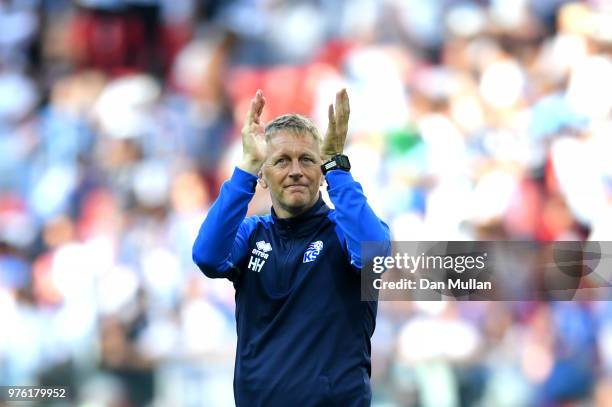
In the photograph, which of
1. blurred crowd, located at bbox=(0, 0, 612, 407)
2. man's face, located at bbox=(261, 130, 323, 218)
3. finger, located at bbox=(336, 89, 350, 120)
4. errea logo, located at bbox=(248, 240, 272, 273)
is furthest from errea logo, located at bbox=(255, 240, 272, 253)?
blurred crowd, located at bbox=(0, 0, 612, 407)

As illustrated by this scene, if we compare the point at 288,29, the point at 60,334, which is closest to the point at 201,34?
the point at 288,29

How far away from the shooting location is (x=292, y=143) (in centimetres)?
357

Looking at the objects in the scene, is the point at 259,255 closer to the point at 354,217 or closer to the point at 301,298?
the point at 301,298

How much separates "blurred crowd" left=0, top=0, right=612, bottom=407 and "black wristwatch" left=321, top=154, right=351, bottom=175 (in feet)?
12.9

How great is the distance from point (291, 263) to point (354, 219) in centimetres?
33

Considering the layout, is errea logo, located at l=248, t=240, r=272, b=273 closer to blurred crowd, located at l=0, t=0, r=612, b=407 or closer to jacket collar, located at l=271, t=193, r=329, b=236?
jacket collar, located at l=271, t=193, r=329, b=236

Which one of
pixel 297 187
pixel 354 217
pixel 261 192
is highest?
pixel 261 192

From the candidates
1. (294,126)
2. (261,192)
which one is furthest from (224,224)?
(261,192)

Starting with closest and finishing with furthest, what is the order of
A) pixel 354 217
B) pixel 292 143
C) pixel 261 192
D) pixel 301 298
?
pixel 354 217
pixel 301 298
pixel 292 143
pixel 261 192

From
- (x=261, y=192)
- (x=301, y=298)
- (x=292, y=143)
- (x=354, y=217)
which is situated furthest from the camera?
(x=261, y=192)

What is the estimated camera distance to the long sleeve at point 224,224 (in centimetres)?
341

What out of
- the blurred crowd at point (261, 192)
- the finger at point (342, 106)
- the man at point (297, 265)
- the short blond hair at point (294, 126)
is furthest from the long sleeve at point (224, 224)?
the blurred crowd at point (261, 192)

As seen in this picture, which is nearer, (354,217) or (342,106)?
(354,217)

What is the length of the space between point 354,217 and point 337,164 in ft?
0.75
